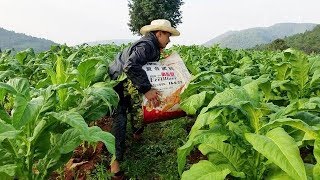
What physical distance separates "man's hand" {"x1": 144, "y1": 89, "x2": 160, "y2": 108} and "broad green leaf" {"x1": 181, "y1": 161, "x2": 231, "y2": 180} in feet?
4.04

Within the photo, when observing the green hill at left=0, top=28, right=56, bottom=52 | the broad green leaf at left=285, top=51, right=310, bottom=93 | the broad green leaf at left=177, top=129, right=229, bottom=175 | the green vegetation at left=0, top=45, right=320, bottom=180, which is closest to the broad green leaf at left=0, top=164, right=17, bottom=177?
the green vegetation at left=0, top=45, right=320, bottom=180

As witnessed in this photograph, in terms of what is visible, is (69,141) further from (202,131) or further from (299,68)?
(299,68)

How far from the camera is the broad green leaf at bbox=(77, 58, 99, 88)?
342 centimetres

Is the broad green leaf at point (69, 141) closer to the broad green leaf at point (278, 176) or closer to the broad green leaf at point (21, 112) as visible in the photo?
the broad green leaf at point (21, 112)

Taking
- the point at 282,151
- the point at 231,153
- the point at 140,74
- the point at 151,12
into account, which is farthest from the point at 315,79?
the point at 151,12

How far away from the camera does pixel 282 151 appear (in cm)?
206

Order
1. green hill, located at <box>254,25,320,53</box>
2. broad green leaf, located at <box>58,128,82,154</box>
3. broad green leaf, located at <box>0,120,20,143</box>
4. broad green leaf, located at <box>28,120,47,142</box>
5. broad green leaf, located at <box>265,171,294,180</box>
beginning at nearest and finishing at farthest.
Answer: broad green leaf, located at <box>0,120,20,143</box>
broad green leaf, located at <box>265,171,294,180</box>
broad green leaf, located at <box>28,120,47,142</box>
broad green leaf, located at <box>58,128,82,154</box>
green hill, located at <box>254,25,320,53</box>

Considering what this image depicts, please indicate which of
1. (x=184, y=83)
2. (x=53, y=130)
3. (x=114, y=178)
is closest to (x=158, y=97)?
(x=184, y=83)

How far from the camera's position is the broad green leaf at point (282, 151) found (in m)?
1.97

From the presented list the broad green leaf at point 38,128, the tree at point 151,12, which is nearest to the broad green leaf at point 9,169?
the broad green leaf at point 38,128

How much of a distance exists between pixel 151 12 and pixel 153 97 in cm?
4688

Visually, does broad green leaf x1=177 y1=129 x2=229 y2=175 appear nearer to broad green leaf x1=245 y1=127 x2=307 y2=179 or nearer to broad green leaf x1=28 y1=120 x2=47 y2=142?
broad green leaf x1=245 y1=127 x2=307 y2=179

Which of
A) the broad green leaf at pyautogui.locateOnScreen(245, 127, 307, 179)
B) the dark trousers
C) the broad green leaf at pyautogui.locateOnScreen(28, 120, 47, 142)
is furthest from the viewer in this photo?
the dark trousers

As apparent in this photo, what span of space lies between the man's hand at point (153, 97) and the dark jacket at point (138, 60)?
4cm
